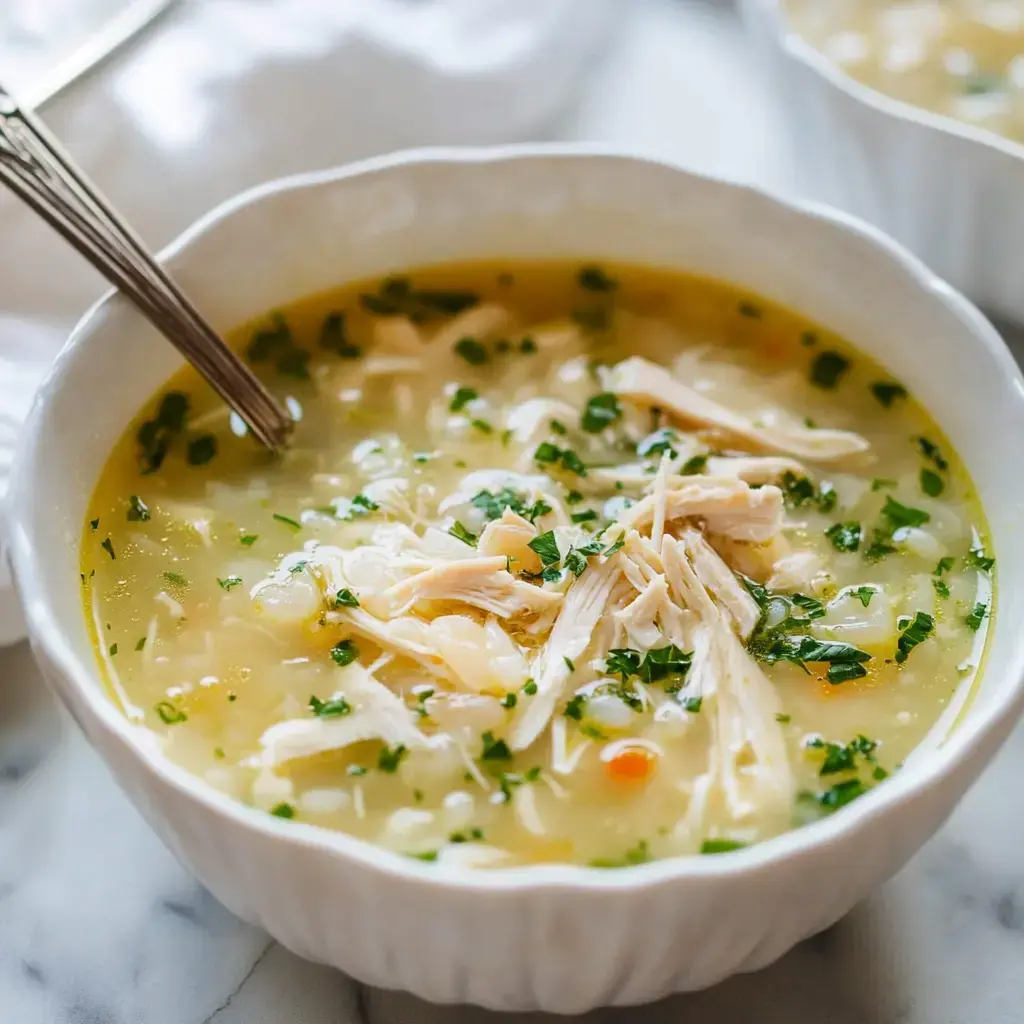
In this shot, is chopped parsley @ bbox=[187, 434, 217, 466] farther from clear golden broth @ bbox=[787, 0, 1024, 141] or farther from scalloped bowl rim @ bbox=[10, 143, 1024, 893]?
clear golden broth @ bbox=[787, 0, 1024, 141]

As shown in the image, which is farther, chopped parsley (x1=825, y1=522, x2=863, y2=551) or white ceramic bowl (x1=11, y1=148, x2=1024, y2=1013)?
chopped parsley (x1=825, y1=522, x2=863, y2=551)

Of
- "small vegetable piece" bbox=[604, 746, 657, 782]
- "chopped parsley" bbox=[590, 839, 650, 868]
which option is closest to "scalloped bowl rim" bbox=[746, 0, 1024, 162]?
"small vegetable piece" bbox=[604, 746, 657, 782]

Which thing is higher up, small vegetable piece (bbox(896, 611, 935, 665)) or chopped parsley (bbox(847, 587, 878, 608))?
chopped parsley (bbox(847, 587, 878, 608))

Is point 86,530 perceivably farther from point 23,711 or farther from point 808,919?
point 808,919

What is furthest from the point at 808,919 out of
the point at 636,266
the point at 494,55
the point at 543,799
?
the point at 494,55

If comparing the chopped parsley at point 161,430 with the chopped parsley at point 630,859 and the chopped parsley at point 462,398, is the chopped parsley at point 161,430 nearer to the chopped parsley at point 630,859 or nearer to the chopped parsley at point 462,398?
the chopped parsley at point 462,398

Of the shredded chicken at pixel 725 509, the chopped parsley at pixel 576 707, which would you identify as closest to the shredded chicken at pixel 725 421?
the shredded chicken at pixel 725 509

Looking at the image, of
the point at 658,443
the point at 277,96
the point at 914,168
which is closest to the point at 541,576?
the point at 658,443

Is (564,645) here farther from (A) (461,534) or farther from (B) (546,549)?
(A) (461,534)
